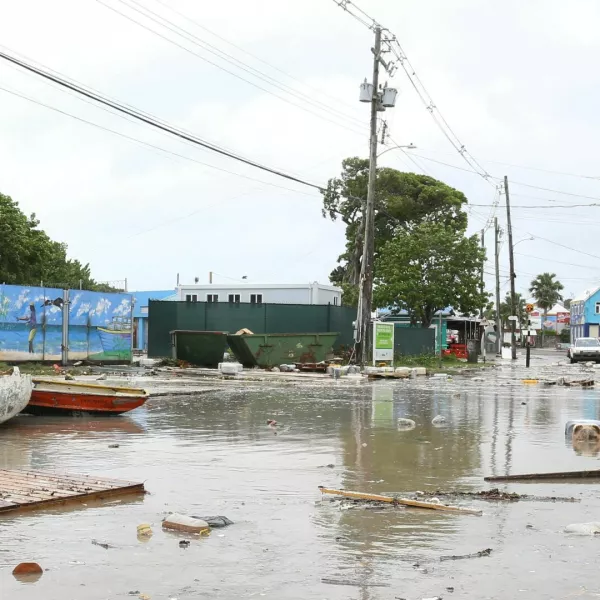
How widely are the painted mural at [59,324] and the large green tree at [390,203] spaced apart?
114 ft

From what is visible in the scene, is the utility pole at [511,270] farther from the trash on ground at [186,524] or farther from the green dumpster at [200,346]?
the trash on ground at [186,524]

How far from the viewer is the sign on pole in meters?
35.2

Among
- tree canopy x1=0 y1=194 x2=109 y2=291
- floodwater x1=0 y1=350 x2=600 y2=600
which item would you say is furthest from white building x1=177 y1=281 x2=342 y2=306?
floodwater x1=0 y1=350 x2=600 y2=600

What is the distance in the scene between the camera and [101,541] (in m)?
6.61

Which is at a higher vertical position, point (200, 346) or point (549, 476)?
point (200, 346)

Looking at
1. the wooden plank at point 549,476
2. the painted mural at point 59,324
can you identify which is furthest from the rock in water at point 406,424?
the painted mural at point 59,324

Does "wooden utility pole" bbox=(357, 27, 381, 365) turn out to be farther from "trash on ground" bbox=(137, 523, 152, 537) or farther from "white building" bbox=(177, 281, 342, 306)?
"trash on ground" bbox=(137, 523, 152, 537)

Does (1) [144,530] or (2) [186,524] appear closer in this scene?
(1) [144,530]

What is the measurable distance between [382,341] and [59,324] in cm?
1329

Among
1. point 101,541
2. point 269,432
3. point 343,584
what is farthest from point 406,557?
point 269,432

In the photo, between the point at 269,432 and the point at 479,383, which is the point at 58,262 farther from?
the point at 269,432

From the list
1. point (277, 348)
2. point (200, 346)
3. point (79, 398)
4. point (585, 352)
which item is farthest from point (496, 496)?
point (585, 352)

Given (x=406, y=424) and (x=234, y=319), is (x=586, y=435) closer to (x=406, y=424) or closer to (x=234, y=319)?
(x=406, y=424)

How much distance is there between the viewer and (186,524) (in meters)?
7.02
